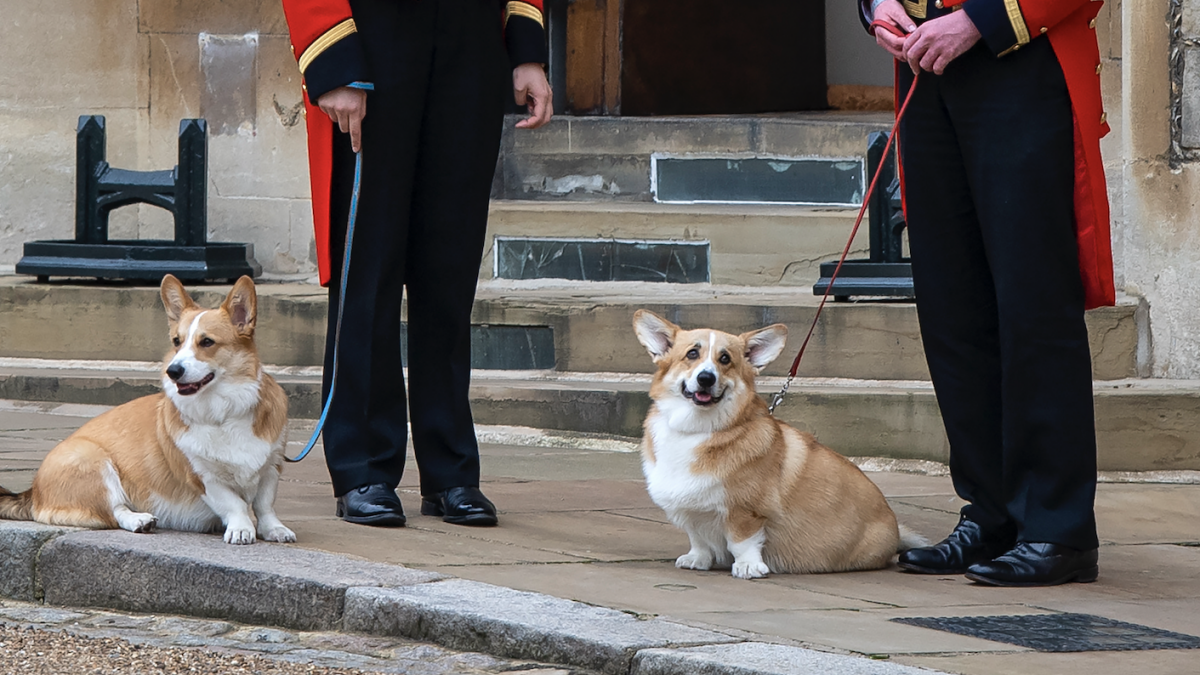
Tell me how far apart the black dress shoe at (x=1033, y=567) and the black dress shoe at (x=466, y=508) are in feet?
3.94

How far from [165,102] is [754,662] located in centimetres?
556

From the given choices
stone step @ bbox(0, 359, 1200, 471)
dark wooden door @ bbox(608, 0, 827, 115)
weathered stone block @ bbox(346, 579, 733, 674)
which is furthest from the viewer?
dark wooden door @ bbox(608, 0, 827, 115)

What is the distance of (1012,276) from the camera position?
3.63 meters

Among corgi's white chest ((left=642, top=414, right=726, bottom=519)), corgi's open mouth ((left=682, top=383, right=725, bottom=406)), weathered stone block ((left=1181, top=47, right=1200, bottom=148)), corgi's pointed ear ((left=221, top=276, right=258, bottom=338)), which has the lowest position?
corgi's white chest ((left=642, top=414, right=726, bottom=519))

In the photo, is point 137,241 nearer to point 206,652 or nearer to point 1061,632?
point 206,652

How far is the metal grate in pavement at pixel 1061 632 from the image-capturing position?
3049mm

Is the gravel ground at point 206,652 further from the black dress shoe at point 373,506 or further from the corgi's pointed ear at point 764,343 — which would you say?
the corgi's pointed ear at point 764,343

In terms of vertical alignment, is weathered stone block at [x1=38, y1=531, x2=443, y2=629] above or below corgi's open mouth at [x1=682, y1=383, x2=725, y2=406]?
below

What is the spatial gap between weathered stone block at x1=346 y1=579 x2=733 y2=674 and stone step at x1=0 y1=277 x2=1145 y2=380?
9.08 feet

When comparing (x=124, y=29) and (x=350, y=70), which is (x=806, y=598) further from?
(x=124, y=29)

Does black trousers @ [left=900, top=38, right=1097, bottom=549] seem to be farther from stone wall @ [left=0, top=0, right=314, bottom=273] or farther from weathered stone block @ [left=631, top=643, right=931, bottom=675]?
stone wall @ [left=0, top=0, right=314, bottom=273]

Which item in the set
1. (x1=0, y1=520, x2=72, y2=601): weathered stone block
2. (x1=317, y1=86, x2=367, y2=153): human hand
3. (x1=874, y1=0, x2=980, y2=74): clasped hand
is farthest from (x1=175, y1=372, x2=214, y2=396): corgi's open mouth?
(x1=874, y1=0, x2=980, y2=74): clasped hand

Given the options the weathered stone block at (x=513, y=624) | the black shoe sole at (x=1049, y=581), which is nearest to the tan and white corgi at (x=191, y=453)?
the weathered stone block at (x=513, y=624)

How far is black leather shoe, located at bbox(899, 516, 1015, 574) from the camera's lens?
3812mm
